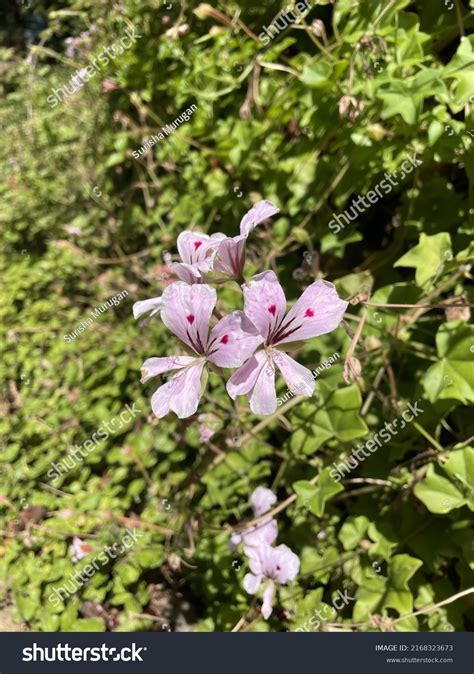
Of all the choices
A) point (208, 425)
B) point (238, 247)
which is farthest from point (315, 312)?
point (208, 425)

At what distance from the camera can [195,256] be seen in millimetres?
967

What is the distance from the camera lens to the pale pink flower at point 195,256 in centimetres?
87

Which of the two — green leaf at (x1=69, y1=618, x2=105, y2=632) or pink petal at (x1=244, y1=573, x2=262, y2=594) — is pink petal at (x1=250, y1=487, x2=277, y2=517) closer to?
pink petal at (x1=244, y1=573, x2=262, y2=594)

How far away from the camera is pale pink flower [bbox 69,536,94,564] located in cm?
165

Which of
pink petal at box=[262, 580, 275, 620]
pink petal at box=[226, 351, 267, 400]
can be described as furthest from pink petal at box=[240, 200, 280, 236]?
pink petal at box=[262, 580, 275, 620]

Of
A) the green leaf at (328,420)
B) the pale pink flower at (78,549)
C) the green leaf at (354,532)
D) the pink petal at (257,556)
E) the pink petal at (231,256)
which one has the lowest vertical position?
the pale pink flower at (78,549)

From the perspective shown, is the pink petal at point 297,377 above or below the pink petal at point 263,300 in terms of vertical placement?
below

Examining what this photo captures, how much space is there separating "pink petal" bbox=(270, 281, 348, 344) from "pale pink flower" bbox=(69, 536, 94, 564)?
1.14 m

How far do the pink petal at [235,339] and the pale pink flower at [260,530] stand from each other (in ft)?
2.11

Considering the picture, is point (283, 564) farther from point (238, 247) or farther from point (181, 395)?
point (238, 247)

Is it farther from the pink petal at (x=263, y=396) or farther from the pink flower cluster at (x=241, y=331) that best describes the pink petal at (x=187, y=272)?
the pink petal at (x=263, y=396)

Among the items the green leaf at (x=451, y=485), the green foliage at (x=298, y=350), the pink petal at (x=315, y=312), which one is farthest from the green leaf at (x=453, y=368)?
the pink petal at (x=315, y=312)

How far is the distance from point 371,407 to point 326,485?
0.28 meters

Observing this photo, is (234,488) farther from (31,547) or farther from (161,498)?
(31,547)
